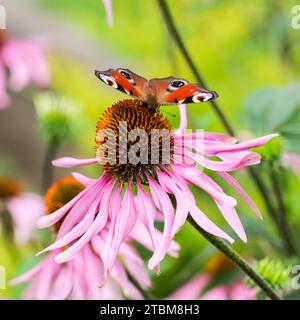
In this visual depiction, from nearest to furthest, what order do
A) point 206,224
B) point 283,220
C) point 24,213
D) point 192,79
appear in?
point 206,224, point 283,220, point 24,213, point 192,79

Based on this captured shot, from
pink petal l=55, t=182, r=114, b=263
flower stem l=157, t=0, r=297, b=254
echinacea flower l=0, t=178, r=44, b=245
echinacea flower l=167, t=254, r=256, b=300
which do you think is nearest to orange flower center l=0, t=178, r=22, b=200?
echinacea flower l=0, t=178, r=44, b=245

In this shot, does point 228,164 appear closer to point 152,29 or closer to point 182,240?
point 182,240

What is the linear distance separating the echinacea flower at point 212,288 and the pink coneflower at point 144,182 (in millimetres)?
237

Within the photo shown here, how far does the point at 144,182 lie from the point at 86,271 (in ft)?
0.44

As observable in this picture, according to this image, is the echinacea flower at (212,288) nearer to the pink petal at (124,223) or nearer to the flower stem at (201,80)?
the flower stem at (201,80)

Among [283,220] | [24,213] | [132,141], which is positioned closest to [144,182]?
[132,141]

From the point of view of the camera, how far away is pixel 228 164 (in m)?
0.48

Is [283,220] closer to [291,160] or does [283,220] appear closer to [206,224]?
[291,160]

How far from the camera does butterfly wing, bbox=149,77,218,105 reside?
46 cm

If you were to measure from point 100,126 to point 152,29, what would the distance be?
869 millimetres

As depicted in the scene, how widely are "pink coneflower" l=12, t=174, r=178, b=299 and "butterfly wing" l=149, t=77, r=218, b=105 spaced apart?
0.38 feet

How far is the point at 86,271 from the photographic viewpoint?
62 cm

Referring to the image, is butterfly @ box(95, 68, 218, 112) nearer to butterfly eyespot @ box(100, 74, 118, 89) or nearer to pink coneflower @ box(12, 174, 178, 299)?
butterfly eyespot @ box(100, 74, 118, 89)

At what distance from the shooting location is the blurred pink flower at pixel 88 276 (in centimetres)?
61
